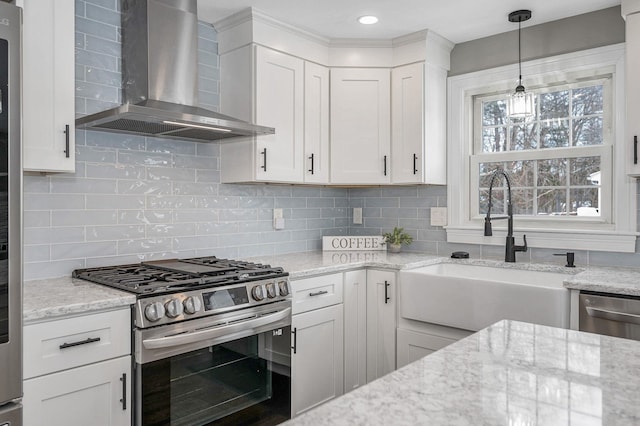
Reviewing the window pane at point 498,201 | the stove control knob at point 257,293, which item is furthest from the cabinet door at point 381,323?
the window pane at point 498,201

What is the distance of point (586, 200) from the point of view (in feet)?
9.96

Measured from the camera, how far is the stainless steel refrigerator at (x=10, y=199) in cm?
146

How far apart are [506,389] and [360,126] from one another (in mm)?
2630

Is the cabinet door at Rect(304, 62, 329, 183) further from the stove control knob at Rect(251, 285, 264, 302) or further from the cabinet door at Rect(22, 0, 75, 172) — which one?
the cabinet door at Rect(22, 0, 75, 172)

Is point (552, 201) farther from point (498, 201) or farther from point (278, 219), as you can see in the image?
point (278, 219)

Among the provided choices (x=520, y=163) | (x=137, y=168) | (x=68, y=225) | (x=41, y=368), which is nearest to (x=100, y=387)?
(x=41, y=368)

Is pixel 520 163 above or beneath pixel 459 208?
above

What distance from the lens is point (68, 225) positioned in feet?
7.90

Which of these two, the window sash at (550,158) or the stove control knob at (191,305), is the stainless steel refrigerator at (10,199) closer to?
the stove control knob at (191,305)

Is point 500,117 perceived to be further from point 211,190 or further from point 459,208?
point 211,190

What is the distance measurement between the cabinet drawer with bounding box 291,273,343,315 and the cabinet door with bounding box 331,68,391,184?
2.70 feet

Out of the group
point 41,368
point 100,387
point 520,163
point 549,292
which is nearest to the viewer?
point 41,368

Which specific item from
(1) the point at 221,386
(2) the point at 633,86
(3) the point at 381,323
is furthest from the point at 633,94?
(1) the point at 221,386

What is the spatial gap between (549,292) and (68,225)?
7.77ft
